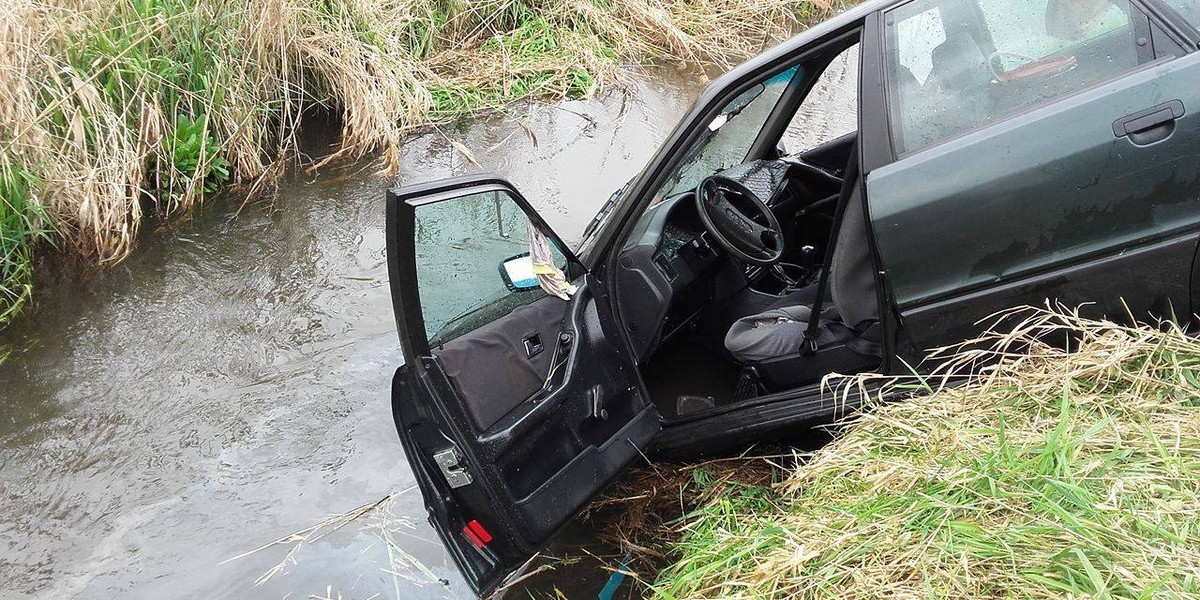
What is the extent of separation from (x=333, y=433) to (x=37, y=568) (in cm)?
133

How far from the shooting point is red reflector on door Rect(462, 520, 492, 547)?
8.86 ft

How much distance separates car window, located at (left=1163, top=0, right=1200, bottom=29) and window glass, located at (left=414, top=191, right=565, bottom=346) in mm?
1867

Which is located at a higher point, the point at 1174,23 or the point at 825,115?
the point at 1174,23

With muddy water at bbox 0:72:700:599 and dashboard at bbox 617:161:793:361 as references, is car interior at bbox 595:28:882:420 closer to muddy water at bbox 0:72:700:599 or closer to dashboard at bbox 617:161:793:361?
dashboard at bbox 617:161:793:361

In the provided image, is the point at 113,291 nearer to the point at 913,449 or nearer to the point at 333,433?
the point at 333,433

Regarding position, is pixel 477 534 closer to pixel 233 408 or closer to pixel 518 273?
pixel 518 273

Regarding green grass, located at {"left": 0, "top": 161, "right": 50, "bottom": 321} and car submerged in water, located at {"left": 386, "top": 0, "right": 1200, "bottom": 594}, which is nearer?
car submerged in water, located at {"left": 386, "top": 0, "right": 1200, "bottom": 594}

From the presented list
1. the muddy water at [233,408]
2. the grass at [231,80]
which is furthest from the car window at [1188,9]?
the grass at [231,80]

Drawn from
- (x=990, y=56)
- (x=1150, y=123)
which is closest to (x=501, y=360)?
(x=990, y=56)

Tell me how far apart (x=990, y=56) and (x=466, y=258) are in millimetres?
1623

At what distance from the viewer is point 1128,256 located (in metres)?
2.45

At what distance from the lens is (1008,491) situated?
2213mm

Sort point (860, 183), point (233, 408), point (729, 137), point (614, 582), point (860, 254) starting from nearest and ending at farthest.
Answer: point (860, 183), point (860, 254), point (614, 582), point (729, 137), point (233, 408)

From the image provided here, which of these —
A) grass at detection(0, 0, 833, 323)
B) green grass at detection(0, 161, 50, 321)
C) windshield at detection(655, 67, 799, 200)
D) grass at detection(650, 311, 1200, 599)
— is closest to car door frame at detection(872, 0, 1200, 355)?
grass at detection(650, 311, 1200, 599)
